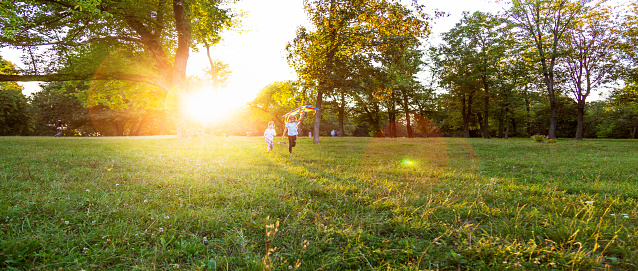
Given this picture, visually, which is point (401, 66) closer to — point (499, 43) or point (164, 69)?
point (164, 69)

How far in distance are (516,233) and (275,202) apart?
3.75m

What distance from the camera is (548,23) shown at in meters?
29.5

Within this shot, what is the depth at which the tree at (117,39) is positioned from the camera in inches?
635

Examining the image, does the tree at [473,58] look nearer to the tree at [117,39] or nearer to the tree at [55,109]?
the tree at [117,39]

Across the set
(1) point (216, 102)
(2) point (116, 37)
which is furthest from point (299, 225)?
(1) point (216, 102)

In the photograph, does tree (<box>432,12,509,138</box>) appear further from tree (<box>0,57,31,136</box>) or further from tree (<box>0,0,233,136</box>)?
tree (<box>0,57,31,136</box>)

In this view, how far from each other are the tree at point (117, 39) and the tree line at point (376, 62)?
0.11m

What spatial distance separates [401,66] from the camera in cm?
1858

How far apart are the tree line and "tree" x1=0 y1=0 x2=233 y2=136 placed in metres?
0.11

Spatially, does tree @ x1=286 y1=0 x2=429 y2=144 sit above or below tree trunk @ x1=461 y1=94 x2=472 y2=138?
above

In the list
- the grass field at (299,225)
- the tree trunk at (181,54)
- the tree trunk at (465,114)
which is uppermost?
the tree trunk at (181,54)

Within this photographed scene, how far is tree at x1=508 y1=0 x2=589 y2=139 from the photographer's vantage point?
28.6 meters

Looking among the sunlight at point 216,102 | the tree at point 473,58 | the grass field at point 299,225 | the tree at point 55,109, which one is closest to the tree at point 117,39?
the sunlight at point 216,102

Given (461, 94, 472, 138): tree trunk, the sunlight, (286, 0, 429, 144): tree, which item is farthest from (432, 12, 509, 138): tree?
the sunlight
